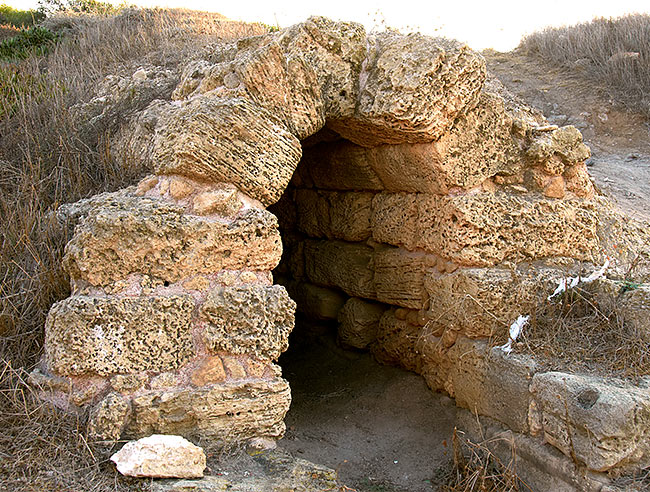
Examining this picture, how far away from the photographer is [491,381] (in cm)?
306

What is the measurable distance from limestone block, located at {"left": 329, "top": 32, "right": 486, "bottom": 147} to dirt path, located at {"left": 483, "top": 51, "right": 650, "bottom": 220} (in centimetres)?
215

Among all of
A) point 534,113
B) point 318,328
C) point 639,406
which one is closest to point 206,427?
point 639,406

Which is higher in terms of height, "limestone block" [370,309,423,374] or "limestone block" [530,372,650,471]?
"limestone block" [530,372,650,471]

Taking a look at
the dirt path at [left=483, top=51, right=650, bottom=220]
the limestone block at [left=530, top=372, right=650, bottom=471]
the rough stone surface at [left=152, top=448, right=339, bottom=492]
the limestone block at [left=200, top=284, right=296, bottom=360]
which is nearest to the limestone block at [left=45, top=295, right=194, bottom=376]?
the limestone block at [left=200, top=284, right=296, bottom=360]

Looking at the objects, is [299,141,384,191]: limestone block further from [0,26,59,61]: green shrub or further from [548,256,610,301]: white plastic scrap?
[0,26,59,61]: green shrub

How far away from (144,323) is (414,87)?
1766mm

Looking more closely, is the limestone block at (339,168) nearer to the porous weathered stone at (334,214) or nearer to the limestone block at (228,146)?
the porous weathered stone at (334,214)

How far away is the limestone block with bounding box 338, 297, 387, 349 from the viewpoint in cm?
Answer: 427

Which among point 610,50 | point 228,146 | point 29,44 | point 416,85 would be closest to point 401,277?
point 416,85

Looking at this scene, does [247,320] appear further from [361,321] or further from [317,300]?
[317,300]

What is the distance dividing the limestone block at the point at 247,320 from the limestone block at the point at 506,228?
1.16 meters

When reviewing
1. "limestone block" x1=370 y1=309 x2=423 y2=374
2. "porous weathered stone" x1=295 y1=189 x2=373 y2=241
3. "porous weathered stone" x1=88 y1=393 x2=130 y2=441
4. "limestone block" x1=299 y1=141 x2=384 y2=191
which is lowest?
→ "limestone block" x1=370 y1=309 x2=423 y2=374

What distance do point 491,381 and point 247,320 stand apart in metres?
1.39

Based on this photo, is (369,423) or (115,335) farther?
(369,423)
